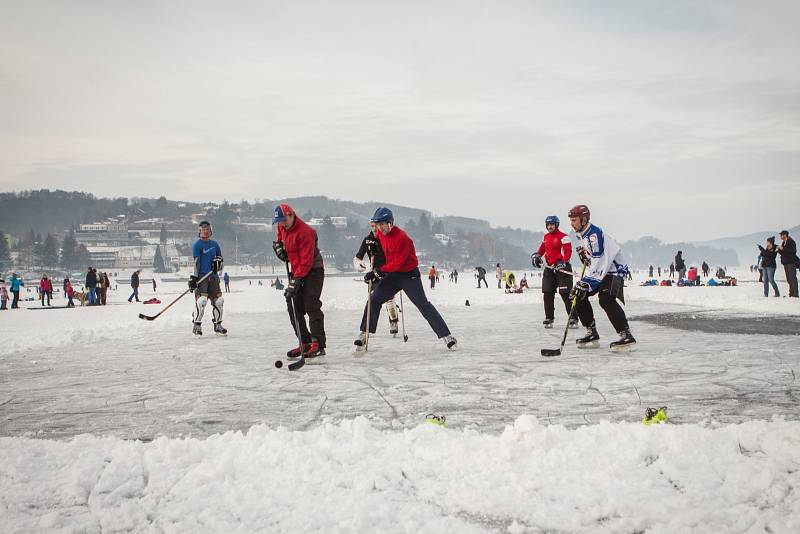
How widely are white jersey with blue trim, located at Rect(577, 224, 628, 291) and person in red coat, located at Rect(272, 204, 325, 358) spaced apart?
3.52 meters

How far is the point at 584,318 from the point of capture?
8.35 metres

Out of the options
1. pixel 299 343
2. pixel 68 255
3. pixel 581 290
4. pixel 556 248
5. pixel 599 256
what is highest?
pixel 68 255

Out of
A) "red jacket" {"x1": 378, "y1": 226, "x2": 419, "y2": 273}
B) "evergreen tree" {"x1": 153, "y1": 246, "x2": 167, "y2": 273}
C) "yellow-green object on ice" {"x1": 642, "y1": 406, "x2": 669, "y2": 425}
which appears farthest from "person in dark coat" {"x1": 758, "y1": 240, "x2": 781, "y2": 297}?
"evergreen tree" {"x1": 153, "y1": 246, "x2": 167, "y2": 273}

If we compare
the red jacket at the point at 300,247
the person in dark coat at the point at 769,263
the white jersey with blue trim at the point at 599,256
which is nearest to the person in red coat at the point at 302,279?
the red jacket at the point at 300,247

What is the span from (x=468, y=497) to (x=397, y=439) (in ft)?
2.51

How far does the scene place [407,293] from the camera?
26.8ft

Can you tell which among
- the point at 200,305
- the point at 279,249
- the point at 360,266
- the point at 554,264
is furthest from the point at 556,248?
the point at 200,305

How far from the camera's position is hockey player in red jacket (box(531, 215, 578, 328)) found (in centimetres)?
1064

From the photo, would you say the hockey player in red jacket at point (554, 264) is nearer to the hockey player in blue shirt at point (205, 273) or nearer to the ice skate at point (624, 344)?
the ice skate at point (624, 344)

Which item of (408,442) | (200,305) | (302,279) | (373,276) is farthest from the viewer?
(200,305)

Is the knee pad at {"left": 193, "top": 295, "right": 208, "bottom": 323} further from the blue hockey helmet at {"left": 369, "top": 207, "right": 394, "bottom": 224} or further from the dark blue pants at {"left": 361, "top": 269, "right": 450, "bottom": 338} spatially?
the blue hockey helmet at {"left": 369, "top": 207, "right": 394, "bottom": 224}

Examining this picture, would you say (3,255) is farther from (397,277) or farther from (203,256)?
(397,277)

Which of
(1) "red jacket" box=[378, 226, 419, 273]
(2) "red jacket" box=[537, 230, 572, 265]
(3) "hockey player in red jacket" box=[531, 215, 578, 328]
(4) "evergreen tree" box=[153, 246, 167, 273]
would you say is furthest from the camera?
(4) "evergreen tree" box=[153, 246, 167, 273]

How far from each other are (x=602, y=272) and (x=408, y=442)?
508 centimetres
